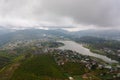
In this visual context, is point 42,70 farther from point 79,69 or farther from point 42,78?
point 79,69

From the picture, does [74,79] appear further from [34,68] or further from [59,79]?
[34,68]

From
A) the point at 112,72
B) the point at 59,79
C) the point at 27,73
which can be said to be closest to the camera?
the point at 59,79

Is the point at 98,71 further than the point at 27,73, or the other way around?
the point at 98,71

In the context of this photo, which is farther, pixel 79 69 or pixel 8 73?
pixel 79 69

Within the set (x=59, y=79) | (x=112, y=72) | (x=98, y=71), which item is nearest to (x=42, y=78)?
(x=59, y=79)

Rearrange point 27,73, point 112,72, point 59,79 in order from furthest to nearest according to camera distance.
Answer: point 112,72, point 27,73, point 59,79

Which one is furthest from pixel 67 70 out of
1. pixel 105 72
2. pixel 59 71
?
pixel 105 72

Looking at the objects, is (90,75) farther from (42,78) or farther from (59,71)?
(42,78)

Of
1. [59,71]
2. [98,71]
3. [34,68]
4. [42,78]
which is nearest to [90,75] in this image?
[98,71]
